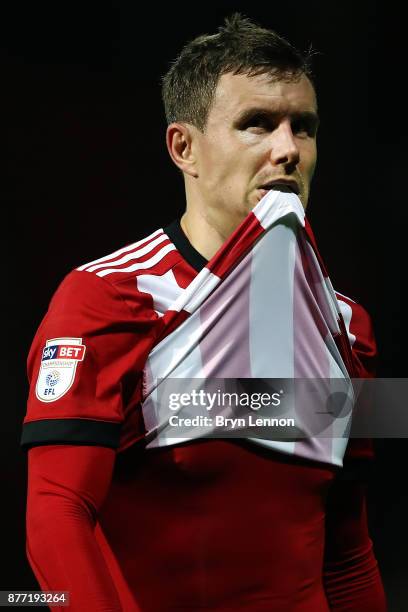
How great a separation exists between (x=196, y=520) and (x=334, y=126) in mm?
1152

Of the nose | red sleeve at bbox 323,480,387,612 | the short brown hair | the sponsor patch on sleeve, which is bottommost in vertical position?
red sleeve at bbox 323,480,387,612

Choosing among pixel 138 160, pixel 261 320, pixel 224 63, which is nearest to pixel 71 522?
pixel 261 320

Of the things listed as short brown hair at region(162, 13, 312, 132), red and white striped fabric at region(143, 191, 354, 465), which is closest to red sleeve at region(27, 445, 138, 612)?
red and white striped fabric at region(143, 191, 354, 465)

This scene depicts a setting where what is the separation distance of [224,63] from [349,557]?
25.9 inches

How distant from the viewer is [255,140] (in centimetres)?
123

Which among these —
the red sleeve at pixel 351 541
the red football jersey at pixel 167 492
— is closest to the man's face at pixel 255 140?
the red football jersey at pixel 167 492

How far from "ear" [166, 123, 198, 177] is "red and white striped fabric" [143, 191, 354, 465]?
15 centimetres

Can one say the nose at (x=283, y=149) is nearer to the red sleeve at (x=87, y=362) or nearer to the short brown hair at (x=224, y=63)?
the short brown hair at (x=224, y=63)

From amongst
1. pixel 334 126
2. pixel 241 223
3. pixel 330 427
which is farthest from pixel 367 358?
pixel 334 126

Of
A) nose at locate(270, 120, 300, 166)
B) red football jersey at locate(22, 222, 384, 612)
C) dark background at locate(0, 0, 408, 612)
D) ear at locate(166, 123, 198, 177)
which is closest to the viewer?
red football jersey at locate(22, 222, 384, 612)

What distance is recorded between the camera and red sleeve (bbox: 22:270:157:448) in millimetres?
1056

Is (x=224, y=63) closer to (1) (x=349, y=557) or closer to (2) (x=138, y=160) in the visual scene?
(1) (x=349, y=557)

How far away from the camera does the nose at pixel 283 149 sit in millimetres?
1219

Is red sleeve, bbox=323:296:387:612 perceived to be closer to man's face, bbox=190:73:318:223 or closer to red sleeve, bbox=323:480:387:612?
red sleeve, bbox=323:480:387:612
